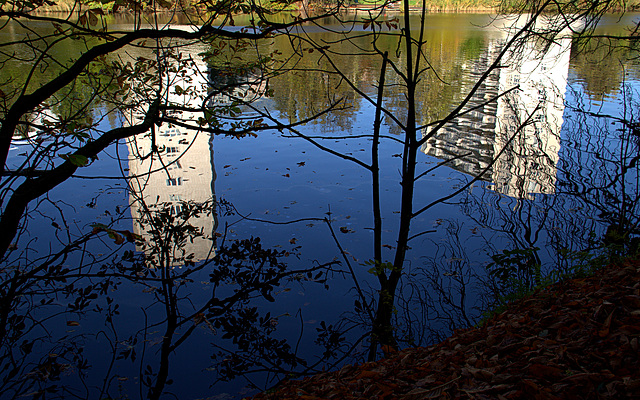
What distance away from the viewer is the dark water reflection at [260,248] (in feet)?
15.1

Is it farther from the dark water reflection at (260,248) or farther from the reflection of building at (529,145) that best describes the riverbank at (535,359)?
the reflection of building at (529,145)

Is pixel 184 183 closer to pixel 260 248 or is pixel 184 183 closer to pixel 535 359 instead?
pixel 260 248

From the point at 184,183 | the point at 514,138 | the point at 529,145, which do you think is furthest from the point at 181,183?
the point at 514,138

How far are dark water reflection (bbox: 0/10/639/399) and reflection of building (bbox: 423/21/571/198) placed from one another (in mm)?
84

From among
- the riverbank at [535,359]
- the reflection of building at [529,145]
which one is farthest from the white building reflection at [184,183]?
the reflection of building at [529,145]

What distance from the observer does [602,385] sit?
7.68 feet

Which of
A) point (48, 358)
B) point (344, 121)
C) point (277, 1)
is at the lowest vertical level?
point (48, 358)

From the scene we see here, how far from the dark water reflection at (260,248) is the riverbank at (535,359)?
39.3 inches

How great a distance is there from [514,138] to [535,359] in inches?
304

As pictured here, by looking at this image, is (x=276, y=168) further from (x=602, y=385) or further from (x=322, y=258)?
(x=602, y=385)

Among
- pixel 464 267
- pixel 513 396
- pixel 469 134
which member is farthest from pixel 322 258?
pixel 469 134

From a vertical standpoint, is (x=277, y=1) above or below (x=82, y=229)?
above

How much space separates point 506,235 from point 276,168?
4908mm

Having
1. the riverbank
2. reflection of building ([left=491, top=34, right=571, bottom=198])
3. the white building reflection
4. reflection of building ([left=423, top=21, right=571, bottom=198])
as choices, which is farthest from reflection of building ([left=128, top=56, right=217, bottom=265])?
reflection of building ([left=491, top=34, right=571, bottom=198])
